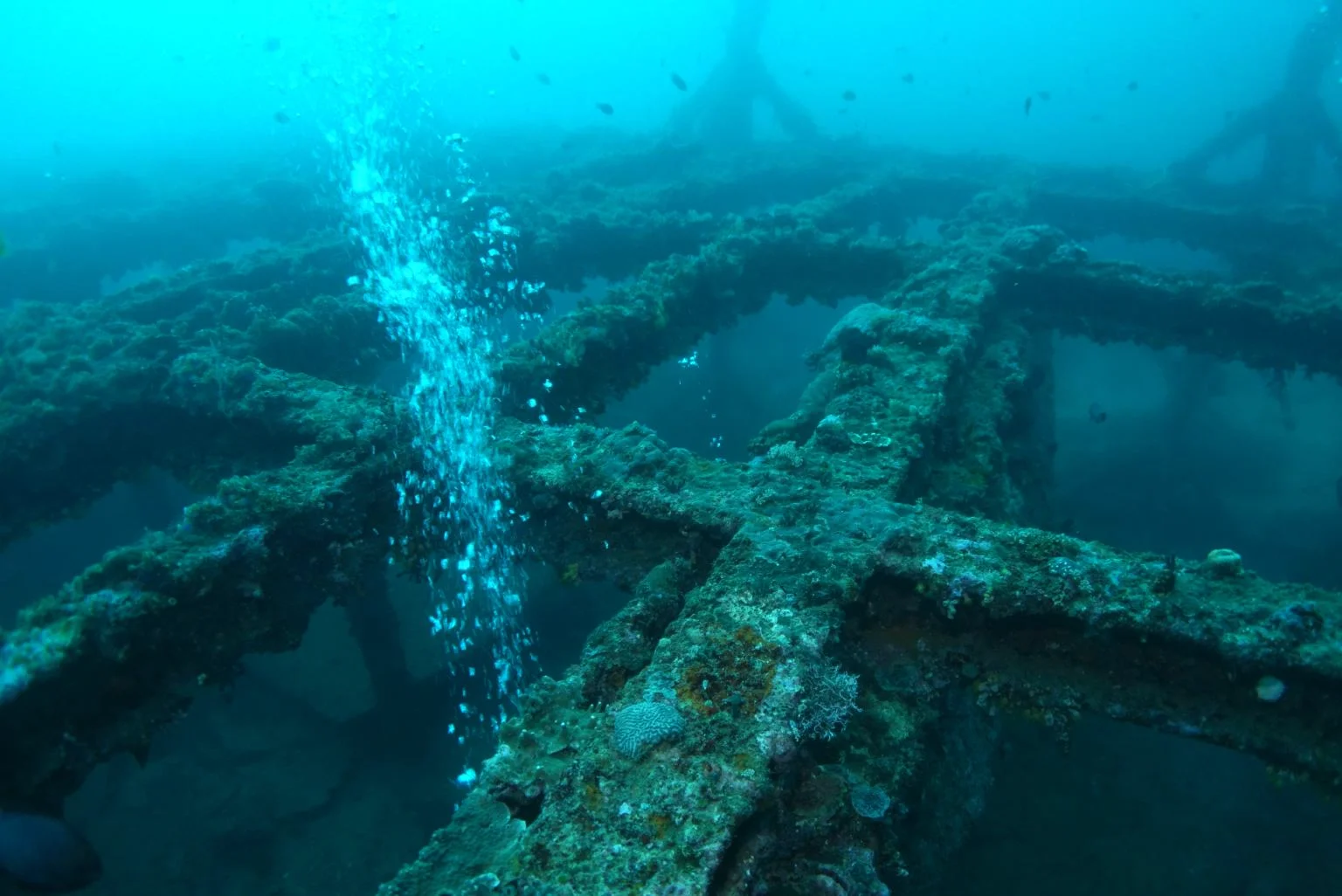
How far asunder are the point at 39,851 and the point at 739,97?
27.3m

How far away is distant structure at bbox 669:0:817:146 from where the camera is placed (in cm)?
2534

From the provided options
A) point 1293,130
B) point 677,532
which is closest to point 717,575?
point 677,532

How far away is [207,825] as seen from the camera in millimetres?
7984

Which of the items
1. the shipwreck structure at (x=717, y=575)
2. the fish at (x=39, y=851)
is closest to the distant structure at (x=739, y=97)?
the shipwreck structure at (x=717, y=575)

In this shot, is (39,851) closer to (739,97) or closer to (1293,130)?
(739,97)

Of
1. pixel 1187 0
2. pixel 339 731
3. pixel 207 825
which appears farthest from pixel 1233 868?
pixel 1187 0

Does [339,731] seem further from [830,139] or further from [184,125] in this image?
[184,125]

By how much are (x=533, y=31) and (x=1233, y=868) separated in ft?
649

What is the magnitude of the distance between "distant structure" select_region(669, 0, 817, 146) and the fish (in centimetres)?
2525

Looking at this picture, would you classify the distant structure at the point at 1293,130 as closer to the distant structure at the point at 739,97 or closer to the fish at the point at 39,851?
the distant structure at the point at 739,97

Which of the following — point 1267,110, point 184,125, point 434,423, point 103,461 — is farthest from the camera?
point 184,125

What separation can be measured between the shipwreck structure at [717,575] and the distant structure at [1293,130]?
13.9 meters

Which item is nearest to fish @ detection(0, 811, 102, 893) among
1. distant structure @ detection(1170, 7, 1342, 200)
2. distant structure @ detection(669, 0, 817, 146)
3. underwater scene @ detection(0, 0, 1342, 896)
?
underwater scene @ detection(0, 0, 1342, 896)

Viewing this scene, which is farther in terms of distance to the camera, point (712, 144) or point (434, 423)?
point (712, 144)
